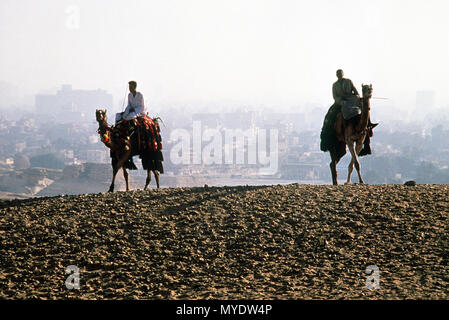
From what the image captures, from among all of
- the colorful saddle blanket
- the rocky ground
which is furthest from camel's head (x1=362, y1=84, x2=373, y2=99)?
the colorful saddle blanket

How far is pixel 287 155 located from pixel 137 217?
166677 millimetres

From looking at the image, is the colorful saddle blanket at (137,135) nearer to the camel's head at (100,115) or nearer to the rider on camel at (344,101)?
the camel's head at (100,115)

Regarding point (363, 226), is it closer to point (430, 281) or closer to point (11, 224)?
point (430, 281)

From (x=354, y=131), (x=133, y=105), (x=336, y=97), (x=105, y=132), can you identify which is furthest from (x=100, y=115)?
(x=354, y=131)

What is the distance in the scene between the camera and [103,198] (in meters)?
13.5

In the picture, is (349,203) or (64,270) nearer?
(64,270)

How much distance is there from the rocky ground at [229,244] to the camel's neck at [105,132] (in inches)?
69.7

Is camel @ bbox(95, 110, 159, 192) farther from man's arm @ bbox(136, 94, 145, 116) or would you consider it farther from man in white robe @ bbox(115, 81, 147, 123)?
man's arm @ bbox(136, 94, 145, 116)

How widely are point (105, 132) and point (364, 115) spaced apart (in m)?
6.42

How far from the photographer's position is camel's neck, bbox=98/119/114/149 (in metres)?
14.8

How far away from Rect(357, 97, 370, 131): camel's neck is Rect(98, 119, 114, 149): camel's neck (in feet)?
20.6

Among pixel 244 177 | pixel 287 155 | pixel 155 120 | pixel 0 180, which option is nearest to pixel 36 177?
pixel 0 180

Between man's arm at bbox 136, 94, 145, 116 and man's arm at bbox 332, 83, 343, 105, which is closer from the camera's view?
man's arm at bbox 332, 83, 343, 105
